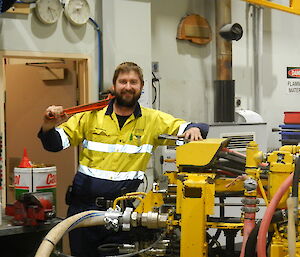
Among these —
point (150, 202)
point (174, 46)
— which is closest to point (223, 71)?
point (174, 46)

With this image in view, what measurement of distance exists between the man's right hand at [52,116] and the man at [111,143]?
6cm

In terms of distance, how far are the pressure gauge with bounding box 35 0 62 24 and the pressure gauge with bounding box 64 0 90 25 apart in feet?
0.22

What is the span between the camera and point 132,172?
3.14m

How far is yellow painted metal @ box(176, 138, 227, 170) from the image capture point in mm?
2232

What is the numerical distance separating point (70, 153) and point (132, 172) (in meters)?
1.47

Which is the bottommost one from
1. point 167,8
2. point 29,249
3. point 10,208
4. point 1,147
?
point 29,249

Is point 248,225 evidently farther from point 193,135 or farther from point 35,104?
point 35,104

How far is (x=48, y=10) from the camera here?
3977mm

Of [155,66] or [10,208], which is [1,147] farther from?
[155,66]

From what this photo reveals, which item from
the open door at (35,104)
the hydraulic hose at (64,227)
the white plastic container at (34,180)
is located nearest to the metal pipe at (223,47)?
the open door at (35,104)

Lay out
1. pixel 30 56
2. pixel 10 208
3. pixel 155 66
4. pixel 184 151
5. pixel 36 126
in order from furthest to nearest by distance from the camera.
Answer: pixel 155 66 → pixel 36 126 → pixel 30 56 → pixel 10 208 → pixel 184 151

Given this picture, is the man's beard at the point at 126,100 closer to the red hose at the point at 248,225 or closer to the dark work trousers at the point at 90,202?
the dark work trousers at the point at 90,202

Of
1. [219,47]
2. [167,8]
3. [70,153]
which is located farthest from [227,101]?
[70,153]

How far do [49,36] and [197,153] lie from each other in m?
2.17
